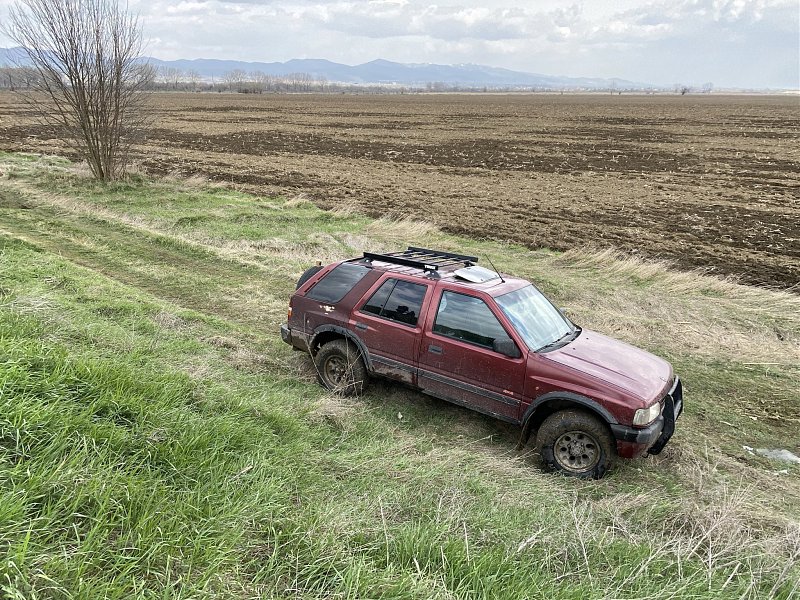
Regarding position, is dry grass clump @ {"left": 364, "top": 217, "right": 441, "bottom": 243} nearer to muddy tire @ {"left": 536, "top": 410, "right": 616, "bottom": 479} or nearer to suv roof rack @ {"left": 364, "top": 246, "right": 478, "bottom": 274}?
suv roof rack @ {"left": 364, "top": 246, "right": 478, "bottom": 274}

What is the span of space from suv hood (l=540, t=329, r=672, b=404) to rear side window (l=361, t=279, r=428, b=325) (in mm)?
1560

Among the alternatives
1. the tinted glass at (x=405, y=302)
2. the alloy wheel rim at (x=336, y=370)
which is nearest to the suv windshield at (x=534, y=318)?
Answer: the tinted glass at (x=405, y=302)

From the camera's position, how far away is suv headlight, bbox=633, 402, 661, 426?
5094mm

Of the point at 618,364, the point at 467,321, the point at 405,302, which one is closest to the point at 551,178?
the point at 405,302

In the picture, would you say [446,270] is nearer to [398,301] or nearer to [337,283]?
[398,301]

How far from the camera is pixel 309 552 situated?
295 cm

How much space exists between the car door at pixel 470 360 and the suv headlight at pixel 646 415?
1091 mm

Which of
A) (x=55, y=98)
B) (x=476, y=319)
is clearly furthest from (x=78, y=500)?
(x=55, y=98)

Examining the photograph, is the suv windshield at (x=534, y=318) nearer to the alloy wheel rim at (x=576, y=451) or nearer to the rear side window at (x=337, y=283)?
the alloy wheel rim at (x=576, y=451)

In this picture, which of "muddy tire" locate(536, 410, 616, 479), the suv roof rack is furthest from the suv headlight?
the suv roof rack

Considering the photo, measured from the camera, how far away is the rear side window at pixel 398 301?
6.41 m

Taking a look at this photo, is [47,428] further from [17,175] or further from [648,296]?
[17,175]

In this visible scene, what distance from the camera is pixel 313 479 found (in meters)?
3.87

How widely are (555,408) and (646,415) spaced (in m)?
0.83
